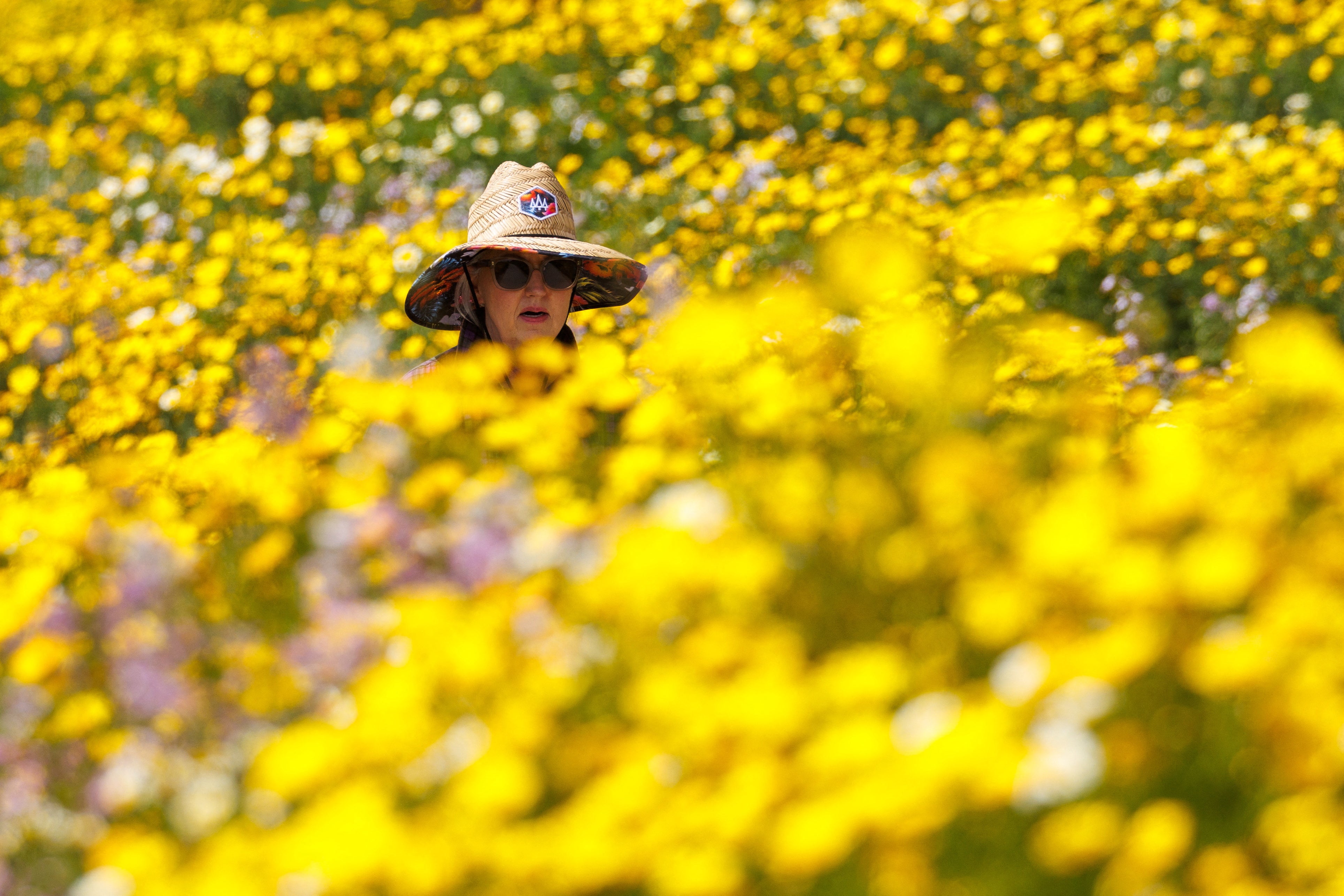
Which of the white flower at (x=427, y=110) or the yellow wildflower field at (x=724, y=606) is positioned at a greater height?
the yellow wildflower field at (x=724, y=606)

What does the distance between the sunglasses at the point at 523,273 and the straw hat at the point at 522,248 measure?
0.06 meters

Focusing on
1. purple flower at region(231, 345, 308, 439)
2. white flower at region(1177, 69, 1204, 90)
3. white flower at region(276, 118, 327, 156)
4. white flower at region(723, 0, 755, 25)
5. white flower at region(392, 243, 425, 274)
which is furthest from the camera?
white flower at region(723, 0, 755, 25)

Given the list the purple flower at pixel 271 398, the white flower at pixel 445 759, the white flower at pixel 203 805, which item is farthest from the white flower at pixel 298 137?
the white flower at pixel 445 759

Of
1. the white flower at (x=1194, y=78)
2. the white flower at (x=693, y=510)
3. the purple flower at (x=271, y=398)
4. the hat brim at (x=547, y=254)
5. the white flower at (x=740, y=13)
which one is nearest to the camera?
the white flower at (x=693, y=510)

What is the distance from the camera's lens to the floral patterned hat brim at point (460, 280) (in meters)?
3.50

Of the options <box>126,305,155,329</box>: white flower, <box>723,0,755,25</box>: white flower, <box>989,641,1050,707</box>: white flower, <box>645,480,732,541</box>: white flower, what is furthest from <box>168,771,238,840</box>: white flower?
<box>723,0,755,25</box>: white flower

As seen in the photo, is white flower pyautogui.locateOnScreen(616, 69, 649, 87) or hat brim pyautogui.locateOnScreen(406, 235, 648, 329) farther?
white flower pyautogui.locateOnScreen(616, 69, 649, 87)

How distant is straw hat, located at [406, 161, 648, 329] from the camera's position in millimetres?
3432

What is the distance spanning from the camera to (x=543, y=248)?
129 inches

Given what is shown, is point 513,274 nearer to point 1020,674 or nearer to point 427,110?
point 1020,674

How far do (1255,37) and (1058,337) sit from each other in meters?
4.53

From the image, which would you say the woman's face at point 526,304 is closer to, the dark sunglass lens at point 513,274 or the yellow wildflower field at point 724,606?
the dark sunglass lens at point 513,274

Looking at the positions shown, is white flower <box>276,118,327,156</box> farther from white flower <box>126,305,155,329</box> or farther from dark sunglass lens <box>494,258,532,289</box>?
dark sunglass lens <box>494,258,532,289</box>

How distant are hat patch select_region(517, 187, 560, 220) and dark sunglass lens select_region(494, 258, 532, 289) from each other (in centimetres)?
16
